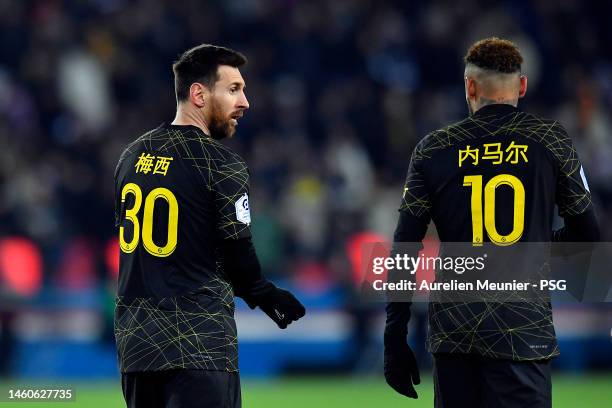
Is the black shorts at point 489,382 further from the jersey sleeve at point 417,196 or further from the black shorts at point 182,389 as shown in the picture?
the black shorts at point 182,389

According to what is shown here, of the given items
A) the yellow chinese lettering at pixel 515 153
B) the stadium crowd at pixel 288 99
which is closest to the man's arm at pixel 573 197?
the yellow chinese lettering at pixel 515 153

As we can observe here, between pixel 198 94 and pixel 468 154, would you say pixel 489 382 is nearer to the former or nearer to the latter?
pixel 468 154

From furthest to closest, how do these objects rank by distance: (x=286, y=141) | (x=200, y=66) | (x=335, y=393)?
(x=286, y=141)
(x=335, y=393)
(x=200, y=66)

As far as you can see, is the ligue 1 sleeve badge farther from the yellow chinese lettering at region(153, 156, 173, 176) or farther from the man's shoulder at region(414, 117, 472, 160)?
the man's shoulder at region(414, 117, 472, 160)

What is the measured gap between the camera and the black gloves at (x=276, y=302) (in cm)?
538

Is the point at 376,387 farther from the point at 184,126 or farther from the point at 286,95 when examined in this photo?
the point at 184,126

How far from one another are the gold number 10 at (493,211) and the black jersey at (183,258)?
0.95 m

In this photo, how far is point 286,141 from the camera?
1513 centimetres

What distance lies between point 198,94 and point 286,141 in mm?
9663

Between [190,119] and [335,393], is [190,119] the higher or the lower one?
the lower one

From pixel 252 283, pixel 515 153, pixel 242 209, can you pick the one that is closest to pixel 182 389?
pixel 252 283

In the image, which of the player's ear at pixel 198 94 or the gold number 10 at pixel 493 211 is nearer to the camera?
the gold number 10 at pixel 493 211

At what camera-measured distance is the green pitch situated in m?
10.8

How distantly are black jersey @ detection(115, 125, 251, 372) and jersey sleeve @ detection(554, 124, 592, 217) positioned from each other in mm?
1304
